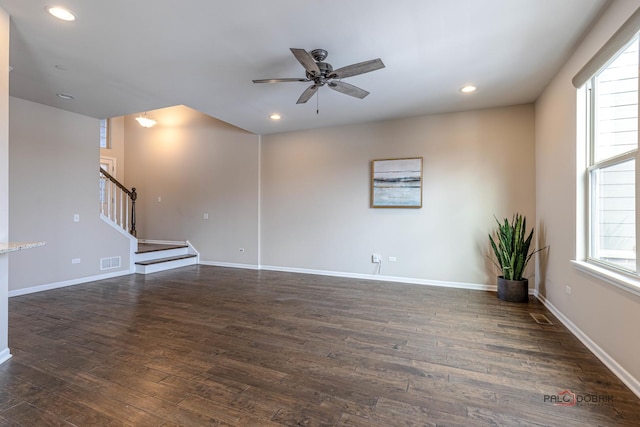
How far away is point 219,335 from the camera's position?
2926 mm

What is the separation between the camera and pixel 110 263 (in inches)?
215

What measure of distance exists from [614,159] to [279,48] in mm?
3089

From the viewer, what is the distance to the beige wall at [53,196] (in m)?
4.29

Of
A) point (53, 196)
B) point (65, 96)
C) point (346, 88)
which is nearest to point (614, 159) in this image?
point (346, 88)

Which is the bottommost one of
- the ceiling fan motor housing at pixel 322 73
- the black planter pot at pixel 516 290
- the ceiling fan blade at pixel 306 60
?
the black planter pot at pixel 516 290

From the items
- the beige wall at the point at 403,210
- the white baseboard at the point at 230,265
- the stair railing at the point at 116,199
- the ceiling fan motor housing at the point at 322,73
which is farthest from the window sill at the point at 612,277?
the stair railing at the point at 116,199

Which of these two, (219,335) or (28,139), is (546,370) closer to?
(219,335)

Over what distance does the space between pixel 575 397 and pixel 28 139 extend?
6958 millimetres

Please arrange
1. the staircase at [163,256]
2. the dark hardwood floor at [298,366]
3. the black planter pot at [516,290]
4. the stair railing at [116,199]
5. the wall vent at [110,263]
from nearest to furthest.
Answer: the dark hardwood floor at [298,366]
the black planter pot at [516,290]
the wall vent at [110,263]
the stair railing at [116,199]
the staircase at [163,256]

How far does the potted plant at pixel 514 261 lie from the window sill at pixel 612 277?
1208 millimetres

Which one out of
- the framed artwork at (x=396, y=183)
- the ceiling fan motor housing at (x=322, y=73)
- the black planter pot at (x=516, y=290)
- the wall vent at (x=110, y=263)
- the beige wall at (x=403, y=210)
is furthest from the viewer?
the wall vent at (x=110, y=263)

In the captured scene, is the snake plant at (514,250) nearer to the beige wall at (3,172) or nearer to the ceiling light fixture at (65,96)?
the beige wall at (3,172)

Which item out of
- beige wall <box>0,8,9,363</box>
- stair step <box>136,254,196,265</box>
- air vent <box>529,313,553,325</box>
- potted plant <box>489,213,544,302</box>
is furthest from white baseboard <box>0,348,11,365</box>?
potted plant <box>489,213,544,302</box>

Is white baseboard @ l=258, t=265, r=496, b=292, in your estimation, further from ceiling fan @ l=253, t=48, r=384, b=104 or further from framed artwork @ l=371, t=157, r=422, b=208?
ceiling fan @ l=253, t=48, r=384, b=104
